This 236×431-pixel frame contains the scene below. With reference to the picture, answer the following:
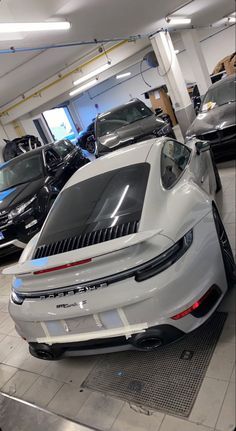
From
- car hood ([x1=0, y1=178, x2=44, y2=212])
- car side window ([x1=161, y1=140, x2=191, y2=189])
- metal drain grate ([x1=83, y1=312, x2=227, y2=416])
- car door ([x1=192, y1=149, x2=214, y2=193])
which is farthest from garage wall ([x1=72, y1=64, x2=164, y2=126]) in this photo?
metal drain grate ([x1=83, y1=312, x2=227, y2=416])

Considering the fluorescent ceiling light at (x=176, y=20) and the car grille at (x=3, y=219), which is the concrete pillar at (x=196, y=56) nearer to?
the fluorescent ceiling light at (x=176, y=20)

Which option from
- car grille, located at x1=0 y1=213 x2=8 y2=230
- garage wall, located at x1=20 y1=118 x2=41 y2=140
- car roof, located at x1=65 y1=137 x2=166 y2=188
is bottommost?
car grille, located at x1=0 y1=213 x2=8 y2=230

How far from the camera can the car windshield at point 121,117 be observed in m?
7.13

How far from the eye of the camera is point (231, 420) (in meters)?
1.64

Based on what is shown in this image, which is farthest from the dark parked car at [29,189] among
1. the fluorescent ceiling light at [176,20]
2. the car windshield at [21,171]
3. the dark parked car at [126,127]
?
the fluorescent ceiling light at [176,20]

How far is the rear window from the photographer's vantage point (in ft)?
7.15

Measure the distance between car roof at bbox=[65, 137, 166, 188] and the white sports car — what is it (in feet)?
0.49

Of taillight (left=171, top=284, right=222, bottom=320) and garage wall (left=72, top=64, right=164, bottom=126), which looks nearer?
taillight (left=171, top=284, right=222, bottom=320)

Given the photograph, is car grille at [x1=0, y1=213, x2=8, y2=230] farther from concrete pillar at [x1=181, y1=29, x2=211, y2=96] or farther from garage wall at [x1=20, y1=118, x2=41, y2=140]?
garage wall at [x1=20, y1=118, x2=41, y2=140]

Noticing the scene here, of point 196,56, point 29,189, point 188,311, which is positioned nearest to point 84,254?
point 188,311

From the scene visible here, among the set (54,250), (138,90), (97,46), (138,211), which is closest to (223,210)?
(138,211)

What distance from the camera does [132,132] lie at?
21.1 ft

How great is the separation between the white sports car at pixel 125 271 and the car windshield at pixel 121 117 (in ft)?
16.1

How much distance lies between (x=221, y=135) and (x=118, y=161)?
10.4ft
